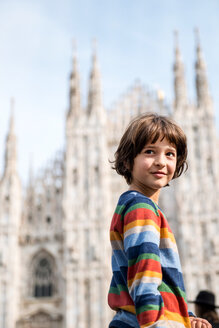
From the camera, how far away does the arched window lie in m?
21.0

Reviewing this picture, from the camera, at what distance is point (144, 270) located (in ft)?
6.77

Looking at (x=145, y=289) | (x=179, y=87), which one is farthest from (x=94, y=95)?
(x=145, y=289)

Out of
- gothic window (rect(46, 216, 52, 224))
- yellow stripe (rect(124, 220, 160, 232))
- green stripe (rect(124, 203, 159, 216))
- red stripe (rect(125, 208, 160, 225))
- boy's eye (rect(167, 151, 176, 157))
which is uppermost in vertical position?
gothic window (rect(46, 216, 52, 224))

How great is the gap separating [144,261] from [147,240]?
9cm

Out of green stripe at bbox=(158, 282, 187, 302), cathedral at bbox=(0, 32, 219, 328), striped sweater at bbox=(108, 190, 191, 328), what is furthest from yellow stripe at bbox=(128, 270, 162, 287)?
cathedral at bbox=(0, 32, 219, 328)

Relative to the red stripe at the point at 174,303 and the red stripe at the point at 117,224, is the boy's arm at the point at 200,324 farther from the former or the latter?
the red stripe at the point at 117,224

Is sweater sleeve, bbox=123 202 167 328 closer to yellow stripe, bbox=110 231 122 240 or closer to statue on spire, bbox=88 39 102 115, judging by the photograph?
yellow stripe, bbox=110 231 122 240

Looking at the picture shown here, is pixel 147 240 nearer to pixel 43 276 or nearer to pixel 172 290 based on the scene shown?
pixel 172 290

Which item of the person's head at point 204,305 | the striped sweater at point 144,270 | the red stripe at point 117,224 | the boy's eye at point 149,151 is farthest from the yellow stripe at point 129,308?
the person's head at point 204,305

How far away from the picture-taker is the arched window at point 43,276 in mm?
20984

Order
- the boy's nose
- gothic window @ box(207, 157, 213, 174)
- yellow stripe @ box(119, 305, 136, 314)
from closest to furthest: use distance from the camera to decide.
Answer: yellow stripe @ box(119, 305, 136, 314) < the boy's nose < gothic window @ box(207, 157, 213, 174)

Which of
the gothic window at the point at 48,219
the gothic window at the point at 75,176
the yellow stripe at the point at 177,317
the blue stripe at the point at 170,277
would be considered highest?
the gothic window at the point at 75,176

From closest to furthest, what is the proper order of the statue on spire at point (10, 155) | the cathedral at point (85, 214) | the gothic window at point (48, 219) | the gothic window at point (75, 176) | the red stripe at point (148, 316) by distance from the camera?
the red stripe at point (148, 316), the cathedral at point (85, 214), the gothic window at point (75, 176), the gothic window at point (48, 219), the statue on spire at point (10, 155)

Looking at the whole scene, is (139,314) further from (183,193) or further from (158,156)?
(183,193)
